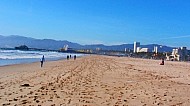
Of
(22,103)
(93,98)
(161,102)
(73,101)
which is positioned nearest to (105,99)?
(93,98)

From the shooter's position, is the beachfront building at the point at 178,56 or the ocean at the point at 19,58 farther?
the beachfront building at the point at 178,56

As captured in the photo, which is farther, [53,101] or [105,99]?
[105,99]

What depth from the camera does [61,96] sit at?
396 inches

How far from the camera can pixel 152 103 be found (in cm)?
943

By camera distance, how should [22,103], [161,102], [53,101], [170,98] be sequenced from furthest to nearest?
[170,98] < [161,102] < [53,101] < [22,103]

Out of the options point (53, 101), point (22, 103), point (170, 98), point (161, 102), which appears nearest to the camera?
point (22, 103)

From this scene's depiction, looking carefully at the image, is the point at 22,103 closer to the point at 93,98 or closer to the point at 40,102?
the point at 40,102

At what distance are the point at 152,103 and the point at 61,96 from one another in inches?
117

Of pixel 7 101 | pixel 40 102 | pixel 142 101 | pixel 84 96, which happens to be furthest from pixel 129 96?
pixel 7 101

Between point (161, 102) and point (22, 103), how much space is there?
4322 millimetres

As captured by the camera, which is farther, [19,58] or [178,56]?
[178,56]

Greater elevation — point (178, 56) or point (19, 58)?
point (19, 58)

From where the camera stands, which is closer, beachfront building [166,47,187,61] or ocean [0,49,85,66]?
ocean [0,49,85,66]

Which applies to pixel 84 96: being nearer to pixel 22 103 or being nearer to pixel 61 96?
pixel 61 96
